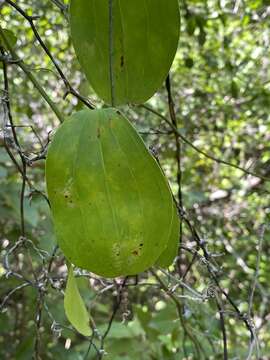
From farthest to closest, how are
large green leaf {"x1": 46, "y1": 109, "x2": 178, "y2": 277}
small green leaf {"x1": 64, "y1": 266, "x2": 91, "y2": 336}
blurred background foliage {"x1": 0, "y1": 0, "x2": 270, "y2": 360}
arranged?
blurred background foliage {"x1": 0, "y1": 0, "x2": 270, "y2": 360}
small green leaf {"x1": 64, "y1": 266, "x2": 91, "y2": 336}
large green leaf {"x1": 46, "y1": 109, "x2": 178, "y2": 277}

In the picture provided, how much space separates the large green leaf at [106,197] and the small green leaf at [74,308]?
10 centimetres

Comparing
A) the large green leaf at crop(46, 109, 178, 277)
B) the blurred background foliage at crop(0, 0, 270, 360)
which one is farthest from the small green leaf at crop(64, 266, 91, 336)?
the blurred background foliage at crop(0, 0, 270, 360)

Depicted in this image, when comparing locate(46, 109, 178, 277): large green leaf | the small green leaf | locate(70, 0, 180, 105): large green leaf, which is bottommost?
the small green leaf

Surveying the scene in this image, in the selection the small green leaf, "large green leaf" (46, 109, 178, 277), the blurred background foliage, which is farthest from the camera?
the blurred background foliage

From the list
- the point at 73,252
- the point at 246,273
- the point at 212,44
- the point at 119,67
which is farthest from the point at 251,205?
the point at 73,252

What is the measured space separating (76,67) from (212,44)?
0.77m

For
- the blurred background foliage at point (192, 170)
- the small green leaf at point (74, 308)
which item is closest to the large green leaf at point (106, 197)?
the small green leaf at point (74, 308)

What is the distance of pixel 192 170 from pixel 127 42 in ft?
4.57

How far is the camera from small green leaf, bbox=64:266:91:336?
1.89 ft

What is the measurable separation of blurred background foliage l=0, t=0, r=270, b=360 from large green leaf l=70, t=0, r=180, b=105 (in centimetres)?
59

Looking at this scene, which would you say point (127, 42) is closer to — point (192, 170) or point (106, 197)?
point (106, 197)

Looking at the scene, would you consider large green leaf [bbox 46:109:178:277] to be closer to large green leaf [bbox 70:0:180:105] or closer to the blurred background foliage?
large green leaf [bbox 70:0:180:105]

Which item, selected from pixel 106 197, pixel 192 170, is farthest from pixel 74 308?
pixel 192 170

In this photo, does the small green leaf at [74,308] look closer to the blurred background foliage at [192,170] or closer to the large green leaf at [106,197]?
the large green leaf at [106,197]
